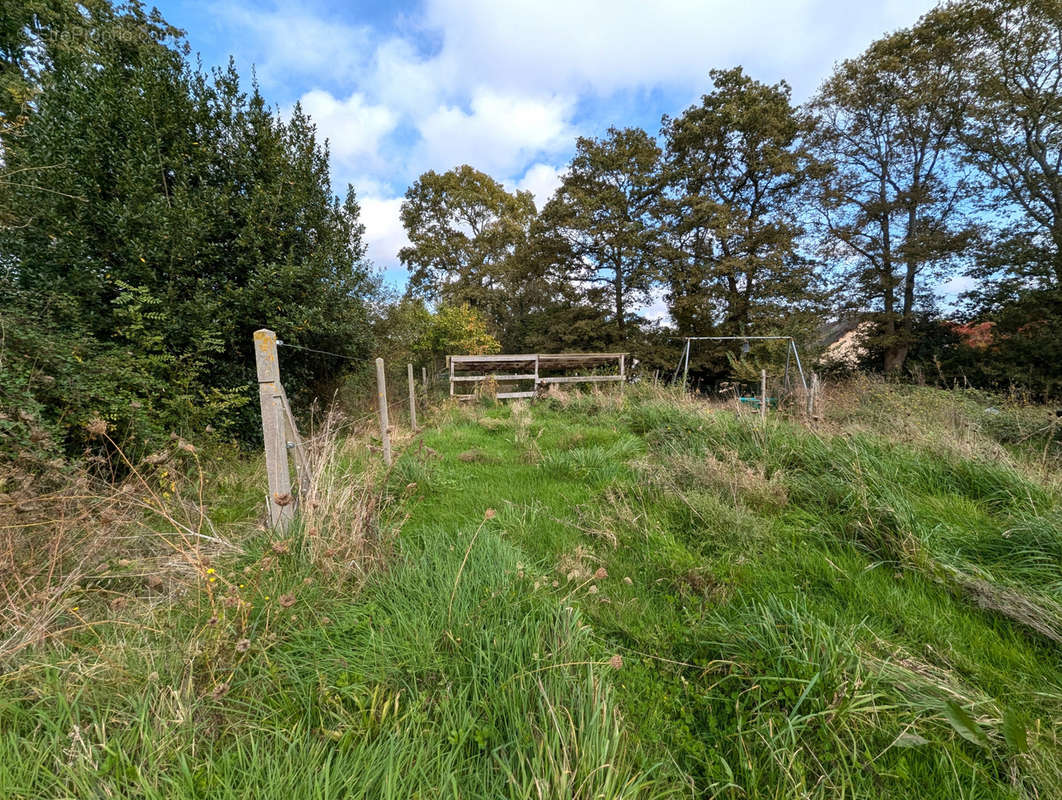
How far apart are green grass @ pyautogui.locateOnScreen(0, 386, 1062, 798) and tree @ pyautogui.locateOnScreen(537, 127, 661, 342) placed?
16.9m

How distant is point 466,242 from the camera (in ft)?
72.6

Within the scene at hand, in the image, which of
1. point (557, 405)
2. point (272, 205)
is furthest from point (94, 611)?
point (557, 405)

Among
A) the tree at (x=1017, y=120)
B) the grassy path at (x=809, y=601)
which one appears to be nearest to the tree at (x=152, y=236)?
the grassy path at (x=809, y=601)

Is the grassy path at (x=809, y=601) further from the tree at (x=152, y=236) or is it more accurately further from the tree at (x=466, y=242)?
the tree at (x=466, y=242)

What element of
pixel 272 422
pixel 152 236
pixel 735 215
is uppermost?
pixel 735 215

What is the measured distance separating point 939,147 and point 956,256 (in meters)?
4.18

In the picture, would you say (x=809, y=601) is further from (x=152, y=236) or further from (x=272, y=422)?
(x=152, y=236)

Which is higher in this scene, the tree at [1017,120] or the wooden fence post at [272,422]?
the tree at [1017,120]

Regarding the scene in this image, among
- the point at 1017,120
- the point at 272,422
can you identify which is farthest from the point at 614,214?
the point at 272,422

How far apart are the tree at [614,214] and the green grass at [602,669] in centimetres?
1688

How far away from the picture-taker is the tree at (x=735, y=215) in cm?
→ 1597

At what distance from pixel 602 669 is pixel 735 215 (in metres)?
19.8

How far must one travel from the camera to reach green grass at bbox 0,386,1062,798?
121cm

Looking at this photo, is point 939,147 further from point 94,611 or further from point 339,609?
point 94,611
